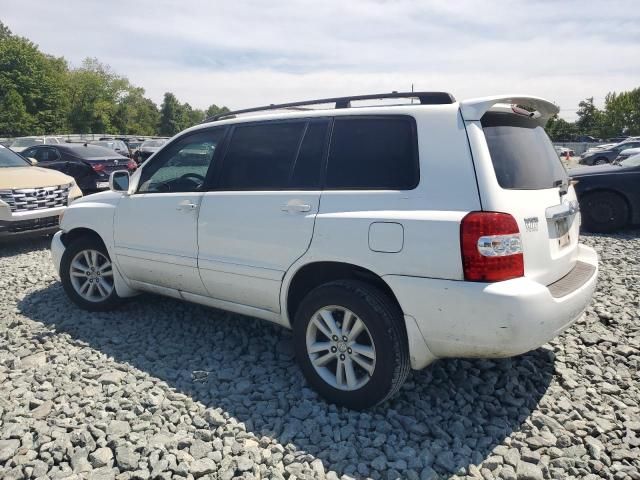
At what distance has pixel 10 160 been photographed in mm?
8250

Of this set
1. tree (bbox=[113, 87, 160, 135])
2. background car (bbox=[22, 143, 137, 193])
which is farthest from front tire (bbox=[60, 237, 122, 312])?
tree (bbox=[113, 87, 160, 135])

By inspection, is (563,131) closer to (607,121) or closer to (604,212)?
(607,121)

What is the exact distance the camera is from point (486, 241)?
2.48 metres

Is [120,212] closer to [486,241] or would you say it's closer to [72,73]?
[486,241]

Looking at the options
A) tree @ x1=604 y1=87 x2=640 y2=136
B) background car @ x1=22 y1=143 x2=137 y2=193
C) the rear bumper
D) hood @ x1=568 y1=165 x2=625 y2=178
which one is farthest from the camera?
tree @ x1=604 y1=87 x2=640 y2=136

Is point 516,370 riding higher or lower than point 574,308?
lower

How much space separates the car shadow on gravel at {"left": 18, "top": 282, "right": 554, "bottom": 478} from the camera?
266 centimetres

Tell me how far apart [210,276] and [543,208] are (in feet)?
7.53

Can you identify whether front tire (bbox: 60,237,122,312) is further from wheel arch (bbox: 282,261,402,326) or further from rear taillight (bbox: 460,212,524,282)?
rear taillight (bbox: 460,212,524,282)

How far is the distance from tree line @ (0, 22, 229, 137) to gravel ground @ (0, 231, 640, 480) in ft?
195

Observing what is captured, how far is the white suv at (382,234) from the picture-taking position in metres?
2.54

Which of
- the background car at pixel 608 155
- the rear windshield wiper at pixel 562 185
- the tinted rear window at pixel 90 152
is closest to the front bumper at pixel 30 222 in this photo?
the tinted rear window at pixel 90 152

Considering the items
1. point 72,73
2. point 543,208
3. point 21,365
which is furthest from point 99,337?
point 72,73

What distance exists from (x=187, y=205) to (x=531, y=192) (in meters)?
2.42
